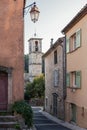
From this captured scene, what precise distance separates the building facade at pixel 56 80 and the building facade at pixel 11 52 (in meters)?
11.7

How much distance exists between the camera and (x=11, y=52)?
60.6 feet

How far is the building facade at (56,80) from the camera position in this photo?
30.7 m

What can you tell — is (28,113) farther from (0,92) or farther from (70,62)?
(70,62)

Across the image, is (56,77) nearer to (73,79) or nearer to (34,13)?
(73,79)

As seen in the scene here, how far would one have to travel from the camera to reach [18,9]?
61.5 ft

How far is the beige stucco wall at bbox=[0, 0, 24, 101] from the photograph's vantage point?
18391 millimetres

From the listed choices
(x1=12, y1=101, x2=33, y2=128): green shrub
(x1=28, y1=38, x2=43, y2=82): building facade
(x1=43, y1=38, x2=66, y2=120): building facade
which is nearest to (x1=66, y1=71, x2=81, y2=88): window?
(x1=43, y1=38, x2=66, y2=120): building facade

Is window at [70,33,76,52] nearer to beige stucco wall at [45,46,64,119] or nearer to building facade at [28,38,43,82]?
beige stucco wall at [45,46,64,119]

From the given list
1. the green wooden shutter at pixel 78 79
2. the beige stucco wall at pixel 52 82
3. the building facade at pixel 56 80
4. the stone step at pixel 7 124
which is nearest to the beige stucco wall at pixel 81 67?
the green wooden shutter at pixel 78 79

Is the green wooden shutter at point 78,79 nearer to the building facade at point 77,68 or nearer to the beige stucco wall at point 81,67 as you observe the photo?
the building facade at point 77,68

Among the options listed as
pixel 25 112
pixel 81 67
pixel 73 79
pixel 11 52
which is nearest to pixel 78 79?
pixel 81 67

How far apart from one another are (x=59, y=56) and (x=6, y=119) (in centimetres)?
1636

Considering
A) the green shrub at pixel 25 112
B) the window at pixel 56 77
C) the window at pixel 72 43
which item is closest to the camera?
the green shrub at pixel 25 112

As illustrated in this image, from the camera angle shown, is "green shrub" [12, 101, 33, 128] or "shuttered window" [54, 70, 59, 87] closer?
"green shrub" [12, 101, 33, 128]
